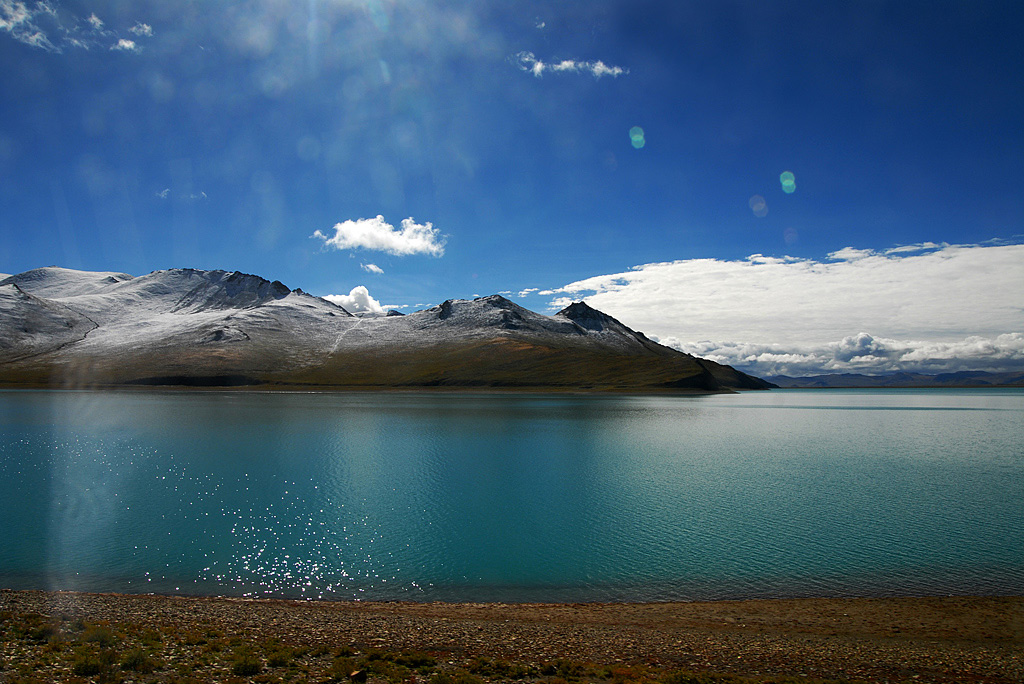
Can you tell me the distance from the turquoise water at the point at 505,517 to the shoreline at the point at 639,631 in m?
1.85

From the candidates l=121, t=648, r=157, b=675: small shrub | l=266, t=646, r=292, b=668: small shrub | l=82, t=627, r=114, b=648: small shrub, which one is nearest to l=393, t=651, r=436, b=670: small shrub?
l=266, t=646, r=292, b=668: small shrub

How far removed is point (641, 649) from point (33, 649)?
63.1ft

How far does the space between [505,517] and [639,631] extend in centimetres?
1789

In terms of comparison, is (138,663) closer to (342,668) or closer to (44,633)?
(44,633)

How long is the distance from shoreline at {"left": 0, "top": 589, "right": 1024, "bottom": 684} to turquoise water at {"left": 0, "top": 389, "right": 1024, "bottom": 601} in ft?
6.06

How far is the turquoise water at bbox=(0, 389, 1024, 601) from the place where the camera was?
25672mm

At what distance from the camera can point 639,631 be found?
65.3ft

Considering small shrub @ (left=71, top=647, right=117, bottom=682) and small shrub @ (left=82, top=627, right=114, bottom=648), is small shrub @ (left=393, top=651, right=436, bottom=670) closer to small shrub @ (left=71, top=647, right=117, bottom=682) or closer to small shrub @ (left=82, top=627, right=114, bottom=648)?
small shrub @ (left=71, top=647, right=117, bottom=682)

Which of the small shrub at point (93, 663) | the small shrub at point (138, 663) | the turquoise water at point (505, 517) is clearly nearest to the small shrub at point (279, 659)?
the small shrub at point (138, 663)

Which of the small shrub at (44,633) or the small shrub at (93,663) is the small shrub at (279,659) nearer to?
the small shrub at (93,663)

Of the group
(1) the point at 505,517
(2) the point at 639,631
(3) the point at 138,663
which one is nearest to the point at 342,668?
(3) the point at 138,663

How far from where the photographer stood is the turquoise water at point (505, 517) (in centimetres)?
2567

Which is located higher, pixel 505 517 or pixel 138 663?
pixel 138 663

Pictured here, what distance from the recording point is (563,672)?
15.7 metres
